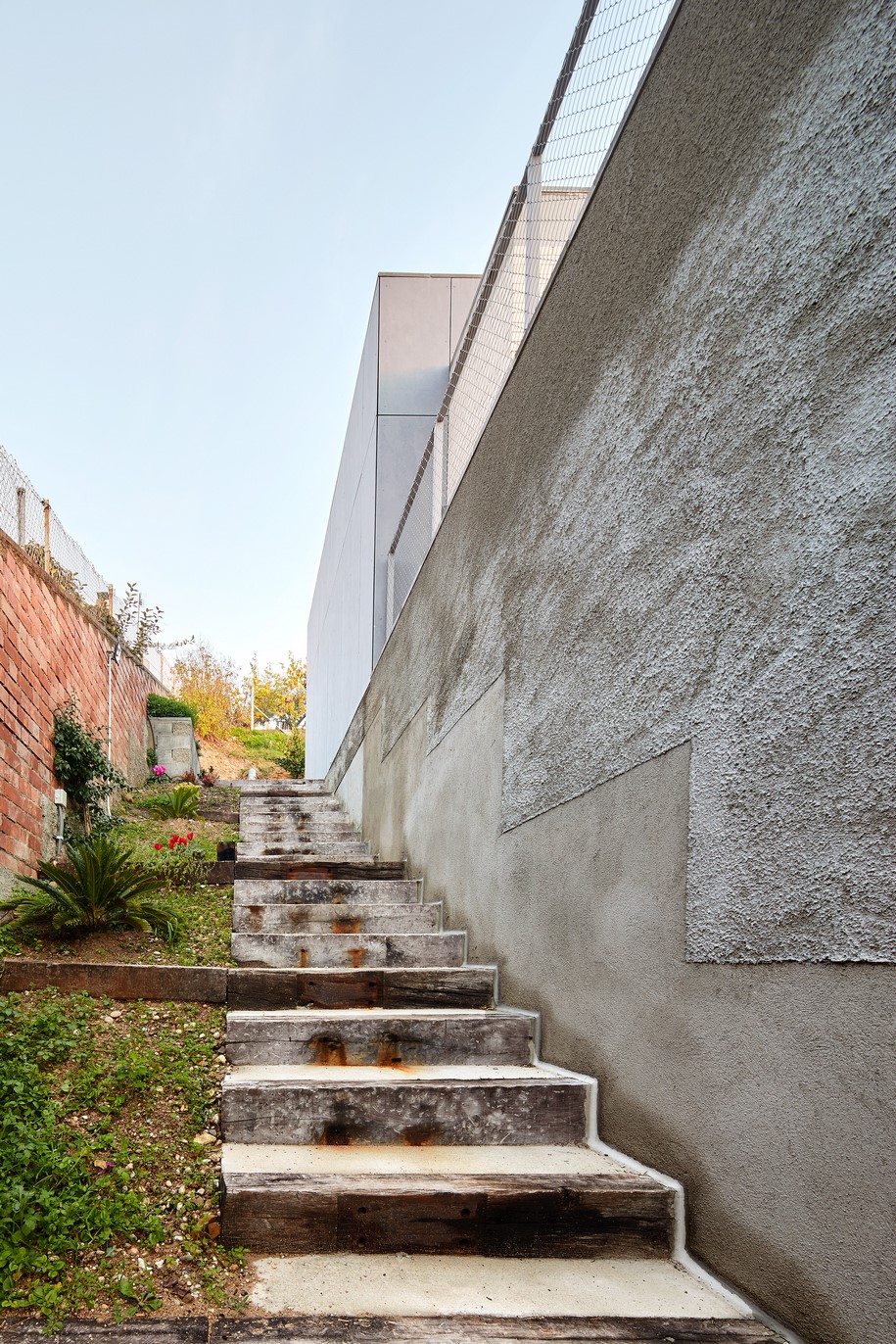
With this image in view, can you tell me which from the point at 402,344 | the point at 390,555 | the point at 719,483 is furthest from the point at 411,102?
the point at 719,483

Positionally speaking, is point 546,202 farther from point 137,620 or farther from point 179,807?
point 137,620

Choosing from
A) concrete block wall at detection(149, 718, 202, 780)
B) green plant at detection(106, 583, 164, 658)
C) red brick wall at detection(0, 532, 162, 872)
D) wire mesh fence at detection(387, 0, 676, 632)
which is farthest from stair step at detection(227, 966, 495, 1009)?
concrete block wall at detection(149, 718, 202, 780)

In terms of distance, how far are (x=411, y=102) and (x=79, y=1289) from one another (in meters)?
9.60

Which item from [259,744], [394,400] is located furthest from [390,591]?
[259,744]

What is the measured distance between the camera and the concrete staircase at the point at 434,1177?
136 cm

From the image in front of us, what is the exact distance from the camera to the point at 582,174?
2.36m

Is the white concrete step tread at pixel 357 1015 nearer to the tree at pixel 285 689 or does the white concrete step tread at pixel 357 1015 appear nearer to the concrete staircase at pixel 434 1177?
the concrete staircase at pixel 434 1177

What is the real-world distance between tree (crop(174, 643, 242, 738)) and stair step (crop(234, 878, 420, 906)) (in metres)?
17.2

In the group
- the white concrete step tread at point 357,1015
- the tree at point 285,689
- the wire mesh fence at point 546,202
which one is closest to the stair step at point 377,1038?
the white concrete step tread at point 357,1015

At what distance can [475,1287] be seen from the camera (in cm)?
142

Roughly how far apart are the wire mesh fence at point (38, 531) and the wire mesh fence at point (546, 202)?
341 cm

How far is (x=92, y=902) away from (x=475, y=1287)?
8.84 ft

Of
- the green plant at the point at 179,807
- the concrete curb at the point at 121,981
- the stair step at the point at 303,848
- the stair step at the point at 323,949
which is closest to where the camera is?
the concrete curb at the point at 121,981

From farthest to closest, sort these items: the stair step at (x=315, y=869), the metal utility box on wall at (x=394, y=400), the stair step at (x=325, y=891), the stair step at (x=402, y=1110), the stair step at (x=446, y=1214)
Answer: the metal utility box on wall at (x=394, y=400), the stair step at (x=315, y=869), the stair step at (x=325, y=891), the stair step at (x=402, y=1110), the stair step at (x=446, y=1214)
